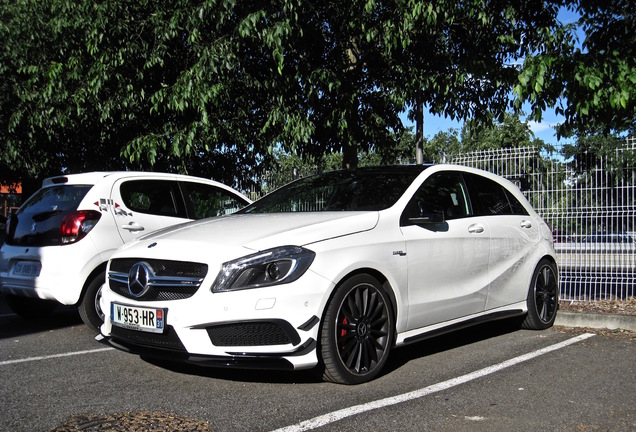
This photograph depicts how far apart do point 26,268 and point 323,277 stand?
3.73m

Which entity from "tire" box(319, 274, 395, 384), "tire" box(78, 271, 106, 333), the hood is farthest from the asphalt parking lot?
the hood

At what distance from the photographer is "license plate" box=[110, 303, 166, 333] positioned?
418 centimetres

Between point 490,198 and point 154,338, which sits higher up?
point 490,198

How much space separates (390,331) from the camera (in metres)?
4.61

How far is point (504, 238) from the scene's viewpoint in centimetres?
600

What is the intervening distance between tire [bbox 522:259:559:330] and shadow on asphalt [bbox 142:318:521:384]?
9.9 inches

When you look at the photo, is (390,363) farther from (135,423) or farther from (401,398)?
(135,423)

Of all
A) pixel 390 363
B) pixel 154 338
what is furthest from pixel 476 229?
pixel 154 338

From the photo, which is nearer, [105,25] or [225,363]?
[225,363]

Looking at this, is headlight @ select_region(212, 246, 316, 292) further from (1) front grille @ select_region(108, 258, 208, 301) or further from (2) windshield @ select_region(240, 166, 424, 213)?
(2) windshield @ select_region(240, 166, 424, 213)

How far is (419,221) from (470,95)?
6.47 m

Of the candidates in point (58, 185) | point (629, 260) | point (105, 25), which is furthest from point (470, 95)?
point (58, 185)

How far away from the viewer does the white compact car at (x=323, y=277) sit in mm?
4035

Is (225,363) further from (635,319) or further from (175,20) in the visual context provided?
(175,20)
